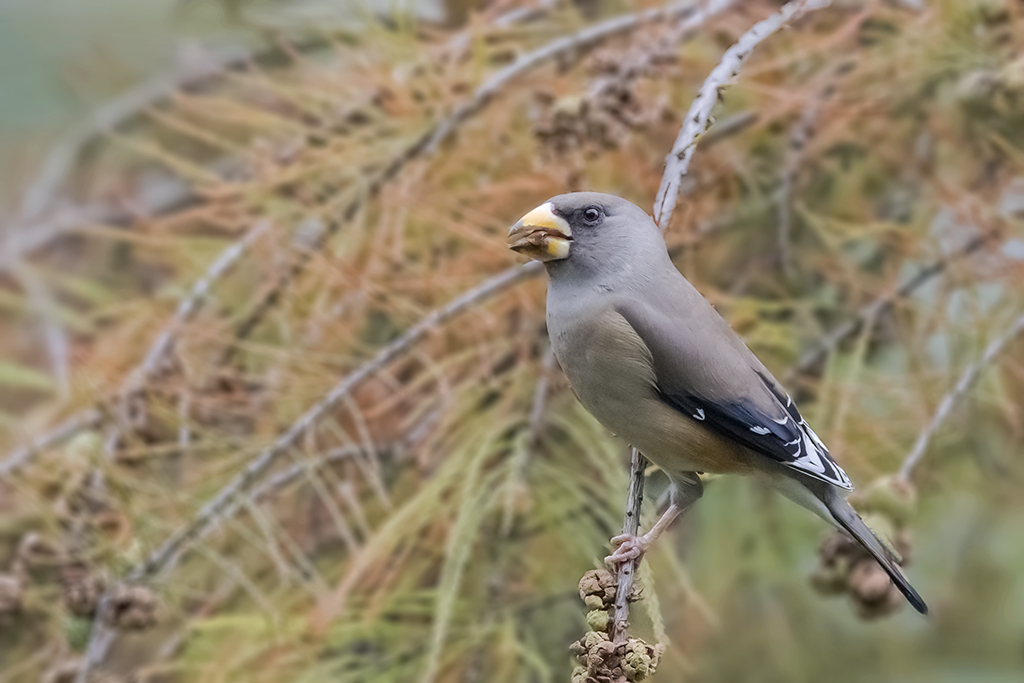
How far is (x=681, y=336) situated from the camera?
1011mm

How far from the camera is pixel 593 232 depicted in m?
1.03

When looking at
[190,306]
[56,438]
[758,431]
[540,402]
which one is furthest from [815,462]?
[56,438]

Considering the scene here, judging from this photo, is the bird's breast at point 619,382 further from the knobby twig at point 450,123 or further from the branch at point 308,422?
the knobby twig at point 450,123

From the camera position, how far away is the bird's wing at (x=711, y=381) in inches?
Result: 39.5

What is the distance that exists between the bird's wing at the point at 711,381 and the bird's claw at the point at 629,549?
0.45 ft

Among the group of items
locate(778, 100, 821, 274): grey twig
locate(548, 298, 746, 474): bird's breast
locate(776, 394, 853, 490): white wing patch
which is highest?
locate(778, 100, 821, 274): grey twig

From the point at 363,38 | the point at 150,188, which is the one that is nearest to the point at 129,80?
the point at 150,188

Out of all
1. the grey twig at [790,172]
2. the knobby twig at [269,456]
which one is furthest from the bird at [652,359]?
the grey twig at [790,172]

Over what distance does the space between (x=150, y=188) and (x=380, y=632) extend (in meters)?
1.50

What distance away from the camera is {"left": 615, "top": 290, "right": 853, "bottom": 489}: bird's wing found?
3.29 ft

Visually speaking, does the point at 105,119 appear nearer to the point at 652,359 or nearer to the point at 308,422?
the point at 308,422

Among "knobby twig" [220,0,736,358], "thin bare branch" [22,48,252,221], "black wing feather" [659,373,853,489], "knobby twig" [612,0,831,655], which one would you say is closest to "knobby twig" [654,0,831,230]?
"knobby twig" [612,0,831,655]

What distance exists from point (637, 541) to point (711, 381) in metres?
0.19

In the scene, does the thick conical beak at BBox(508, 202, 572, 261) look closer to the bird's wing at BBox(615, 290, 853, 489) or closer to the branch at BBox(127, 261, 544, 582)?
the bird's wing at BBox(615, 290, 853, 489)
